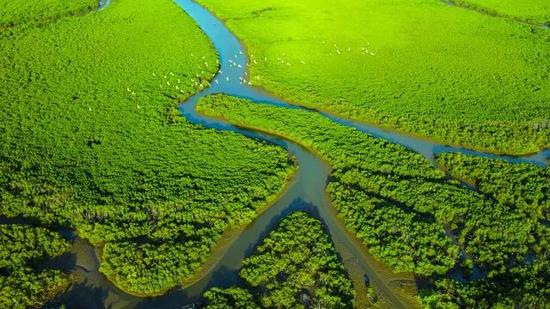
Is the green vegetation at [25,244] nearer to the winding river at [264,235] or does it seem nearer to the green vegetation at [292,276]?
the winding river at [264,235]

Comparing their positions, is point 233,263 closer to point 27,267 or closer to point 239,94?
point 27,267

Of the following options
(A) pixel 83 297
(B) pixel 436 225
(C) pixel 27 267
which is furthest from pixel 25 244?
(B) pixel 436 225

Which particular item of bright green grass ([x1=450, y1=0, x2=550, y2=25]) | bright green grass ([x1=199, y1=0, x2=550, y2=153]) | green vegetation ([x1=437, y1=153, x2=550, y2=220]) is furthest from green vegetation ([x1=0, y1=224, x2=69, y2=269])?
bright green grass ([x1=450, y1=0, x2=550, y2=25])

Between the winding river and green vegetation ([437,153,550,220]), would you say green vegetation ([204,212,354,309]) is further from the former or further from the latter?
green vegetation ([437,153,550,220])

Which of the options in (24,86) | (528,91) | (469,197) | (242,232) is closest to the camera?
(242,232)

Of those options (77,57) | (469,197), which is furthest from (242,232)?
(77,57)

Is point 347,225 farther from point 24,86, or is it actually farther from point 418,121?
point 24,86
